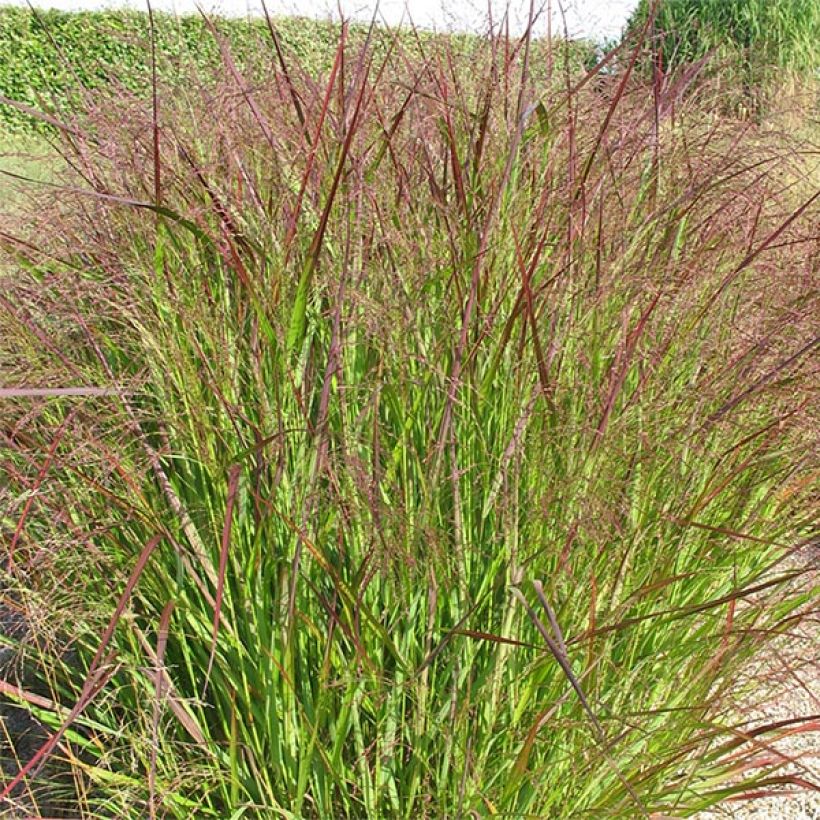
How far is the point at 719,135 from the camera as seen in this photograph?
232 centimetres

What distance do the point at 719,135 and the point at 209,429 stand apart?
151 cm

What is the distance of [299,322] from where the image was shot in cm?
137

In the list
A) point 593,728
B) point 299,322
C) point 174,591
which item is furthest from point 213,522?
point 593,728

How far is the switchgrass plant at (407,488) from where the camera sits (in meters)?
1.35

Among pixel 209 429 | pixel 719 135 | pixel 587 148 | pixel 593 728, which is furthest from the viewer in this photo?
pixel 719 135

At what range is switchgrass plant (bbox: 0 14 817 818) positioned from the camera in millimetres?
1353

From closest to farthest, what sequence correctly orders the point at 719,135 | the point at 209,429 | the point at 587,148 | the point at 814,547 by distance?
the point at 209,429, the point at 587,148, the point at 719,135, the point at 814,547

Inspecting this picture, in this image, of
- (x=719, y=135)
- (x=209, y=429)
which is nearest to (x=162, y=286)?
(x=209, y=429)

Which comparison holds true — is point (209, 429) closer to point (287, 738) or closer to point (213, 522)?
point (213, 522)

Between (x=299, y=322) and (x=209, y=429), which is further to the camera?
(x=209, y=429)

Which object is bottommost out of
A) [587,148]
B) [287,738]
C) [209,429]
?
[287,738]

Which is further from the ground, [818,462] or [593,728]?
[818,462]

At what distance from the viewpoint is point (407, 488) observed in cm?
142

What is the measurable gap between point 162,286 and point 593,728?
3.03 ft
